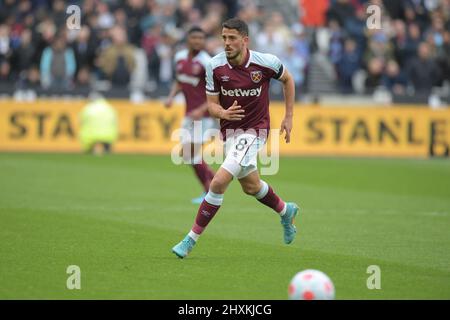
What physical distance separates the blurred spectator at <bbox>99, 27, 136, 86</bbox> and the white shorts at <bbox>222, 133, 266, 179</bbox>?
1639 cm

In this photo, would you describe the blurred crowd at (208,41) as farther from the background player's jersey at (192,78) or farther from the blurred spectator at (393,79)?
the background player's jersey at (192,78)

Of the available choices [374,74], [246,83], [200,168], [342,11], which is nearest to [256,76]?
[246,83]

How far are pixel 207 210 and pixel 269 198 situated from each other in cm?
83

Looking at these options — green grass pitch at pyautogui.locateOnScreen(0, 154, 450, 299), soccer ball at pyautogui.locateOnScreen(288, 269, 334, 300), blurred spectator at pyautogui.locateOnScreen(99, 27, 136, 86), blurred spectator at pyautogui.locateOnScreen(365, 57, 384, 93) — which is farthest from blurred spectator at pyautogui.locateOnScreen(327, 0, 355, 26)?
soccer ball at pyautogui.locateOnScreen(288, 269, 334, 300)

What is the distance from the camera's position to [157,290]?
831cm

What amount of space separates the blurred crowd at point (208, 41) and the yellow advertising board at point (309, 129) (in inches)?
44.1

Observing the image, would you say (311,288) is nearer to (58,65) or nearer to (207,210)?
(207,210)

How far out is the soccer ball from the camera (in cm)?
758

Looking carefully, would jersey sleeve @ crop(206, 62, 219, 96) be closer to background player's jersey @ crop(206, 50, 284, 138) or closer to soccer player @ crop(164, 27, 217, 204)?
background player's jersey @ crop(206, 50, 284, 138)

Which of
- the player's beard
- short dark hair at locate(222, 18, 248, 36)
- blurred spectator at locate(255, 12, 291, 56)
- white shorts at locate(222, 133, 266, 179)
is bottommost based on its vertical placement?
white shorts at locate(222, 133, 266, 179)

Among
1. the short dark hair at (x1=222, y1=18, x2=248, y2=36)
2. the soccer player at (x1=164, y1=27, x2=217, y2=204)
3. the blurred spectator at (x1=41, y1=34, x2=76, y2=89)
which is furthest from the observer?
the blurred spectator at (x1=41, y1=34, x2=76, y2=89)

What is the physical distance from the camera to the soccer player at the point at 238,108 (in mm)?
10133

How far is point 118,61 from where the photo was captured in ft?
86.9
